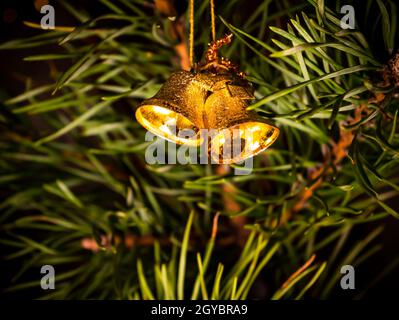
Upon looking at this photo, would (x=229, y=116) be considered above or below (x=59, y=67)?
below

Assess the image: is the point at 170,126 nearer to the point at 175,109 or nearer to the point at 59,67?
the point at 175,109

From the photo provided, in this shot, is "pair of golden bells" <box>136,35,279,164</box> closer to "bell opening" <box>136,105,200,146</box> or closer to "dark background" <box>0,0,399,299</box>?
"bell opening" <box>136,105,200,146</box>

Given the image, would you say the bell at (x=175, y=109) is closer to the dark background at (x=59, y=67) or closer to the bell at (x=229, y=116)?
the bell at (x=229, y=116)

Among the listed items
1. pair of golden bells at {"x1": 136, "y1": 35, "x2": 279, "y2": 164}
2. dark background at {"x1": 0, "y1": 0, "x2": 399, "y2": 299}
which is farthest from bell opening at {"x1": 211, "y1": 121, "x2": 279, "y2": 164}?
dark background at {"x1": 0, "y1": 0, "x2": 399, "y2": 299}

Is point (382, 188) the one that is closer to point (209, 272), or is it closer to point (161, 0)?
point (209, 272)

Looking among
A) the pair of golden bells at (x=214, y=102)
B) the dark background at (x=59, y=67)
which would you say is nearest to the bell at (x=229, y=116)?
the pair of golden bells at (x=214, y=102)

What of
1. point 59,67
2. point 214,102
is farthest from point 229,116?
point 59,67

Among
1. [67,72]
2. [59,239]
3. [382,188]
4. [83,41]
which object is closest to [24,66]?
[83,41]
